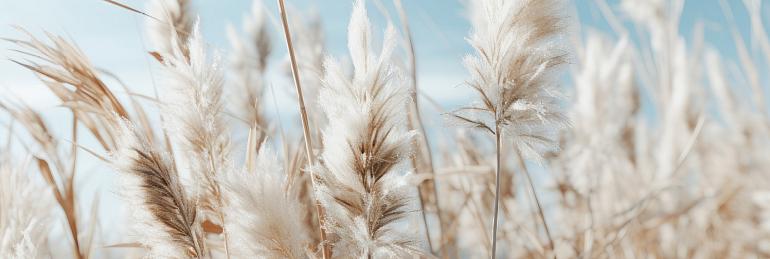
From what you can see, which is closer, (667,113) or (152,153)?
(152,153)

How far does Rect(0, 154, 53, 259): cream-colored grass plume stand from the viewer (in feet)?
3.21

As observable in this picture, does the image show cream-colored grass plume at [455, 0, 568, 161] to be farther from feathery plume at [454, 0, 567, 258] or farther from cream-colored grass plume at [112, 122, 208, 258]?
cream-colored grass plume at [112, 122, 208, 258]

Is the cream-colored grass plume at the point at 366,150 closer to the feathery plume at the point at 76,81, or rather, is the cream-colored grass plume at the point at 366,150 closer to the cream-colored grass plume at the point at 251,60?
the feathery plume at the point at 76,81

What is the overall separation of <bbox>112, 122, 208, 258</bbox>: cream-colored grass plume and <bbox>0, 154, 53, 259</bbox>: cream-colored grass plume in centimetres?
25

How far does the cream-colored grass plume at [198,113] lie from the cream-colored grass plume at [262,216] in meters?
0.10

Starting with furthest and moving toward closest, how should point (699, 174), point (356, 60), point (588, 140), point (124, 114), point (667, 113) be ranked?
point (699, 174) < point (667, 113) < point (588, 140) < point (124, 114) < point (356, 60)

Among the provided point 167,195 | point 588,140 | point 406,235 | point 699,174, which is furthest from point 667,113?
point 167,195

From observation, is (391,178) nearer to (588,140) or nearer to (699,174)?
(588,140)

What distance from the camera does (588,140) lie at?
1.82 meters

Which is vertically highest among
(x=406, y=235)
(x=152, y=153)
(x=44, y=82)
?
(x=44, y=82)

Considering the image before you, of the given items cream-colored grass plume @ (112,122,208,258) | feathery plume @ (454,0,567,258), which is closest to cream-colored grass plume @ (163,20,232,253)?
cream-colored grass plume @ (112,122,208,258)

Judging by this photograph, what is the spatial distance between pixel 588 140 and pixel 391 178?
122 centimetres

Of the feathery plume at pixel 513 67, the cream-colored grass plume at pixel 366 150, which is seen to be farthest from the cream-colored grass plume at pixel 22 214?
the feathery plume at pixel 513 67

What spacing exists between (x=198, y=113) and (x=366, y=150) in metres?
0.27
